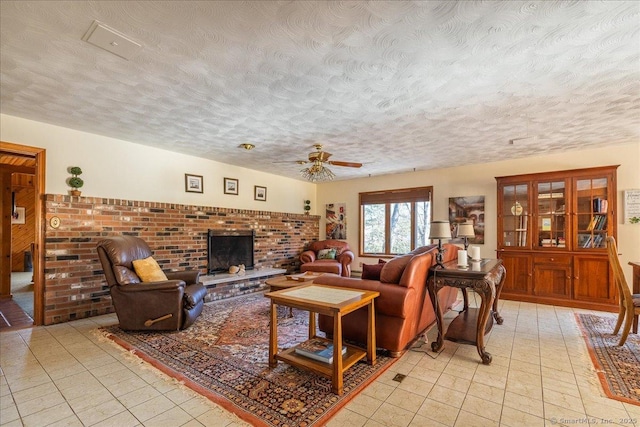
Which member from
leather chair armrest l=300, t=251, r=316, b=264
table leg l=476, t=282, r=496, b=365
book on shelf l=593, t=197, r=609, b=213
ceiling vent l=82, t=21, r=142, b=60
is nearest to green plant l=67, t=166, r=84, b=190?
ceiling vent l=82, t=21, r=142, b=60

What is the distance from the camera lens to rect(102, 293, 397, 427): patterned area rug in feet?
6.25

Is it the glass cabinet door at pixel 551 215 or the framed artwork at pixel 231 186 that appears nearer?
the glass cabinet door at pixel 551 215

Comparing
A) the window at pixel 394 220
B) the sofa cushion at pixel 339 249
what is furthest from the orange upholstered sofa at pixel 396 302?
the sofa cushion at pixel 339 249

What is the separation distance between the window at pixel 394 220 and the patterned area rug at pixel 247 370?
3.54 m

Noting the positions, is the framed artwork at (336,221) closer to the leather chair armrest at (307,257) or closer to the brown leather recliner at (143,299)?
the leather chair armrest at (307,257)

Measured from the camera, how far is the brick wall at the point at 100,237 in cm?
359

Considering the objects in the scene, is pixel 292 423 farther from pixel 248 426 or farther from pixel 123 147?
pixel 123 147

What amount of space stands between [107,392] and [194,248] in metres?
3.05

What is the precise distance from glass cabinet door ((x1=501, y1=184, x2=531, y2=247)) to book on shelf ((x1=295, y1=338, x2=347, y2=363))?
12.9ft

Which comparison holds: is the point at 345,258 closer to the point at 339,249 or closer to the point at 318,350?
the point at 339,249

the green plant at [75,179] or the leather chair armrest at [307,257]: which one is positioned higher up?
the green plant at [75,179]

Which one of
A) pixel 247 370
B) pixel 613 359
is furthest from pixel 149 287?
pixel 613 359

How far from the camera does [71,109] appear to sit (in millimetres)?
3131

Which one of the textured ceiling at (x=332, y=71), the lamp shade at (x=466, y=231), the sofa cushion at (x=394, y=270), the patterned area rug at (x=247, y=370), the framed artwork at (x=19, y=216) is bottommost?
the patterned area rug at (x=247, y=370)
